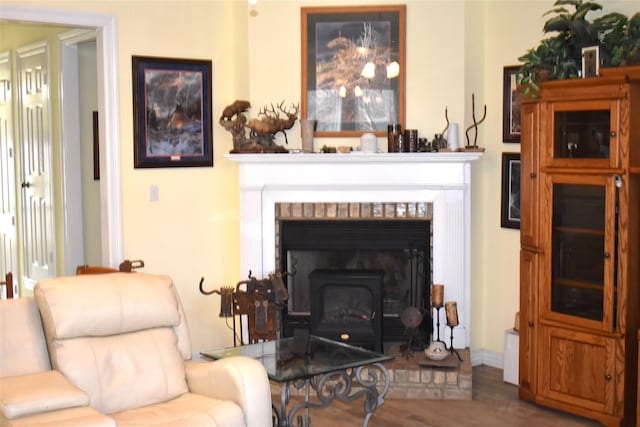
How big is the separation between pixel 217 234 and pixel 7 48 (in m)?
2.88

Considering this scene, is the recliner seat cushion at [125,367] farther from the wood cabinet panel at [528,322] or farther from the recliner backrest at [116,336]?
the wood cabinet panel at [528,322]

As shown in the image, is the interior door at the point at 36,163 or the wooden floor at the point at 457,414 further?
the interior door at the point at 36,163

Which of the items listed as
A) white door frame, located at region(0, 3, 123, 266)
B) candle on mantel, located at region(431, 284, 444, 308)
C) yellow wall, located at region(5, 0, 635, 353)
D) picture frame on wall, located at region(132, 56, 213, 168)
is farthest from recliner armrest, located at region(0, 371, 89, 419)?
candle on mantel, located at region(431, 284, 444, 308)

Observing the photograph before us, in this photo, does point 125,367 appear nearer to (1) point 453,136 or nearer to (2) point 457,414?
(2) point 457,414

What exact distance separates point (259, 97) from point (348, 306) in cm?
148

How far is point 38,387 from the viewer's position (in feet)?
11.0

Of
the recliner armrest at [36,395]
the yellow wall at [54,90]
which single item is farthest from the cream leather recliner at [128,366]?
the yellow wall at [54,90]

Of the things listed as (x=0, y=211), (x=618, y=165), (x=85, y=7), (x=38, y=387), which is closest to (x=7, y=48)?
(x=0, y=211)

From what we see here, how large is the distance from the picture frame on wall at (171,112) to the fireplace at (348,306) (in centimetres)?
115

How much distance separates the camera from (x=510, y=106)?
556 centimetres

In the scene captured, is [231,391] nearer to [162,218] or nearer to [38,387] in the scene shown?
[38,387]

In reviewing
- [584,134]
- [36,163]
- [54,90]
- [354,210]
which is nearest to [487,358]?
[354,210]

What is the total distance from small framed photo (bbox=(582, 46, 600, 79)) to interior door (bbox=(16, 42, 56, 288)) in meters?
3.98

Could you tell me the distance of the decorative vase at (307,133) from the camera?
217 inches
